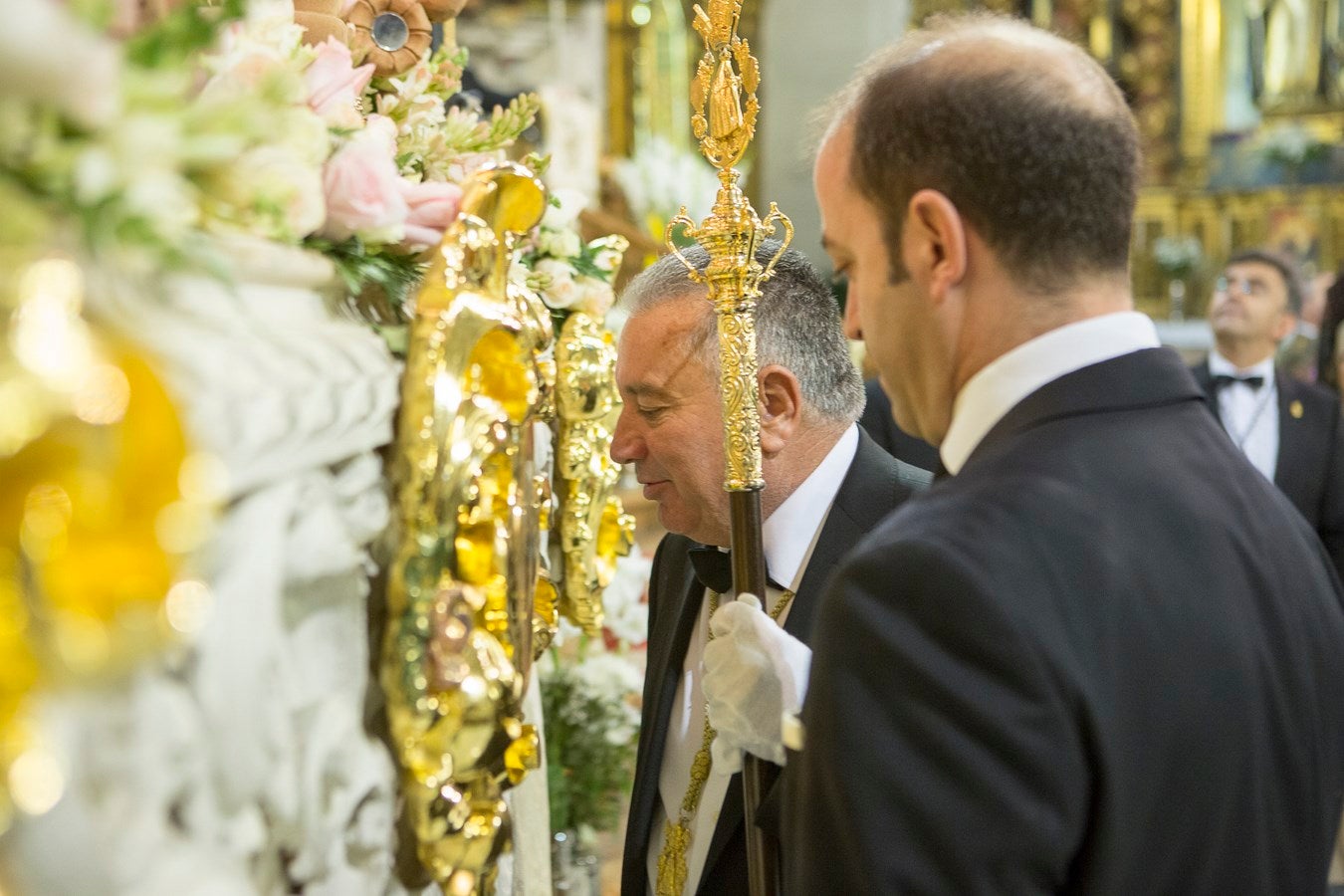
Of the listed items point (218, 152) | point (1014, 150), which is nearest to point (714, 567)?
point (1014, 150)

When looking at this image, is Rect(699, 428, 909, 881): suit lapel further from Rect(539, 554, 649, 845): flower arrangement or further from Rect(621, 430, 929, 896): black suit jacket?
Rect(539, 554, 649, 845): flower arrangement

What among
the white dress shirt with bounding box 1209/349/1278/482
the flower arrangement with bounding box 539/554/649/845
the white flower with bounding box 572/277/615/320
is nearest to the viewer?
the white flower with bounding box 572/277/615/320

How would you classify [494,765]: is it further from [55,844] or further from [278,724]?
[55,844]

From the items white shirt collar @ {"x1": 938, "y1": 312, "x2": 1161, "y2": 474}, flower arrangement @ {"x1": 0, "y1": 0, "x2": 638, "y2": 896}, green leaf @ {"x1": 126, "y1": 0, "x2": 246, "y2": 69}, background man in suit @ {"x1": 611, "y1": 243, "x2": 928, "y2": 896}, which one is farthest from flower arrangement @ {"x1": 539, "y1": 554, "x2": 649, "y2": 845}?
green leaf @ {"x1": 126, "y1": 0, "x2": 246, "y2": 69}

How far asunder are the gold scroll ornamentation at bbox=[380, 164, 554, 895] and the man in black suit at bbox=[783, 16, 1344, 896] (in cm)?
29

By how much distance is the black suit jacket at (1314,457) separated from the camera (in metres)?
4.92

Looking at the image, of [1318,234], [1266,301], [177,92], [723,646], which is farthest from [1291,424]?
[1318,234]

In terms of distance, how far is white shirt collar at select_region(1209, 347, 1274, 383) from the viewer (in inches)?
212

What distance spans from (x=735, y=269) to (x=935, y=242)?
53cm

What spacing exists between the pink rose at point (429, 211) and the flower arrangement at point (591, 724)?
1.47 metres

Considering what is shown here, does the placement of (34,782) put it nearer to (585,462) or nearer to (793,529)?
(585,462)

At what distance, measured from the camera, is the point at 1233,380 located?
540cm

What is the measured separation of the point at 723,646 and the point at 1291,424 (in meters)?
3.98

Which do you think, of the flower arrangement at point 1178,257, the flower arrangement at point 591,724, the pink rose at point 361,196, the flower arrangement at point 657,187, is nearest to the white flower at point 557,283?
the pink rose at point 361,196
